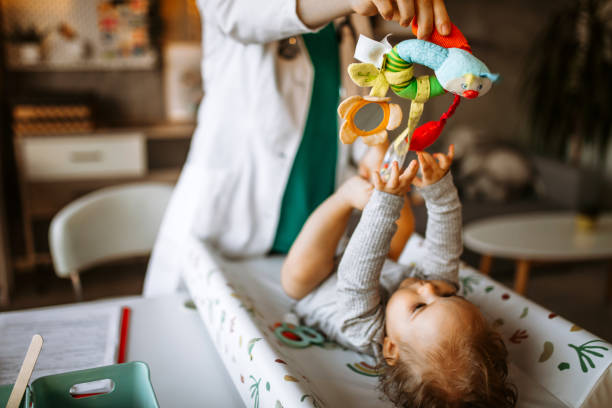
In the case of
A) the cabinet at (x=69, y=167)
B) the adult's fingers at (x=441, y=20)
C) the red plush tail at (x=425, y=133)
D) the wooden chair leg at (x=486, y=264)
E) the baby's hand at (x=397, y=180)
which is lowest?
the wooden chair leg at (x=486, y=264)

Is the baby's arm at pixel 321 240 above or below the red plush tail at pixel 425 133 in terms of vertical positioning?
below

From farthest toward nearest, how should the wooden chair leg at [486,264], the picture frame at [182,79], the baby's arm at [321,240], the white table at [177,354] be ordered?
the picture frame at [182,79] → the wooden chair leg at [486,264] → the baby's arm at [321,240] → the white table at [177,354]

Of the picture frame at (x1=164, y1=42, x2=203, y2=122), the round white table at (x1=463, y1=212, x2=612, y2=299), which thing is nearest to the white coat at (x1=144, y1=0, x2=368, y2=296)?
the round white table at (x1=463, y1=212, x2=612, y2=299)

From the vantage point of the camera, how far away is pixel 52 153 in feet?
8.49

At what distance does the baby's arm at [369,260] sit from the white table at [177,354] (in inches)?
10.3

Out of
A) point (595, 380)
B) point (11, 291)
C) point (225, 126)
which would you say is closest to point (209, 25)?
point (225, 126)

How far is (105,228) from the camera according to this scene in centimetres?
160

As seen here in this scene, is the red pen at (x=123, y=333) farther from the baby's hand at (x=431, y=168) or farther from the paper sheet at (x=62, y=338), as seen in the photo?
the baby's hand at (x=431, y=168)

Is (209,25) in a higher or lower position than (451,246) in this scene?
higher

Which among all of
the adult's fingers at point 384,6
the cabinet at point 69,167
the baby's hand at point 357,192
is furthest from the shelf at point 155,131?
the adult's fingers at point 384,6

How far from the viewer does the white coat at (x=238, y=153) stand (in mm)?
1216

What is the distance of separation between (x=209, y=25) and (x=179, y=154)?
2124 millimetres

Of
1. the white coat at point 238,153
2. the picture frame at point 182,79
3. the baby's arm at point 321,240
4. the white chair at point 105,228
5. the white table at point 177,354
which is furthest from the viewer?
the picture frame at point 182,79

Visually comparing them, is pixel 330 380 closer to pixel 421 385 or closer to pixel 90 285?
pixel 421 385
